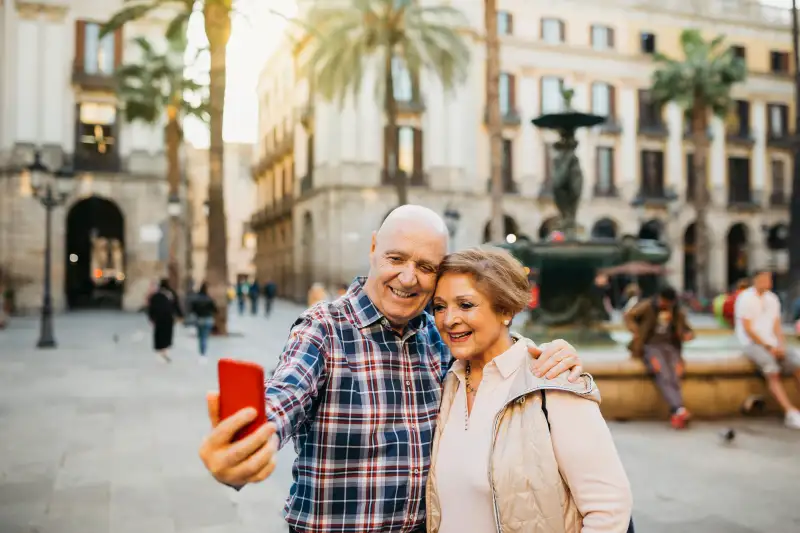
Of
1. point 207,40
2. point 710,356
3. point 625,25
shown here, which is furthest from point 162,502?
point 625,25

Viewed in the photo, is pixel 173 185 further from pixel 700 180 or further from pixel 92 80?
pixel 700 180

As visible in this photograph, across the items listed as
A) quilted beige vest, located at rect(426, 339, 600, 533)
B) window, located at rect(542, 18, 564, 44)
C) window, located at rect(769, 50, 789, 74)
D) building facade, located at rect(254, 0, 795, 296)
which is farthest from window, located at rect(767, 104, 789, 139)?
quilted beige vest, located at rect(426, 339, 600, 533)

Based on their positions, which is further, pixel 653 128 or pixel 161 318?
pixel 653 128

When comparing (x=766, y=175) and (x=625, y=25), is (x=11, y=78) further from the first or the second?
(x=766, y=175)

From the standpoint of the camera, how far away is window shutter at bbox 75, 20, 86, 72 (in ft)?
102

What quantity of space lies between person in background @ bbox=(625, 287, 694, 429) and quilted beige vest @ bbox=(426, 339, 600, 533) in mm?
6041

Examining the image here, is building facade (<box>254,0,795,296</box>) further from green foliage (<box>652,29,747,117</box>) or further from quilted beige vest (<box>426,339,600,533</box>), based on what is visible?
quilted beige vest (<box>426,339,600,533</box>)

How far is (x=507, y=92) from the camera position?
38.7 metres

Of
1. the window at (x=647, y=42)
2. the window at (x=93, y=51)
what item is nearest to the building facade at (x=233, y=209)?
the window at (x=93, y=51)

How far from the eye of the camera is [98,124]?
31.6 meters

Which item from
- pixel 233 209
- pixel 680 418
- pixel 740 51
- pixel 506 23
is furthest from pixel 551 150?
pixel 233 209

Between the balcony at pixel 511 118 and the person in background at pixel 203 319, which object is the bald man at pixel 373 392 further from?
the balcony at pixel 511 118

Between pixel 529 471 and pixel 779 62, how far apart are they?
171 feet

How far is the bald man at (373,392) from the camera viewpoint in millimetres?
2148
